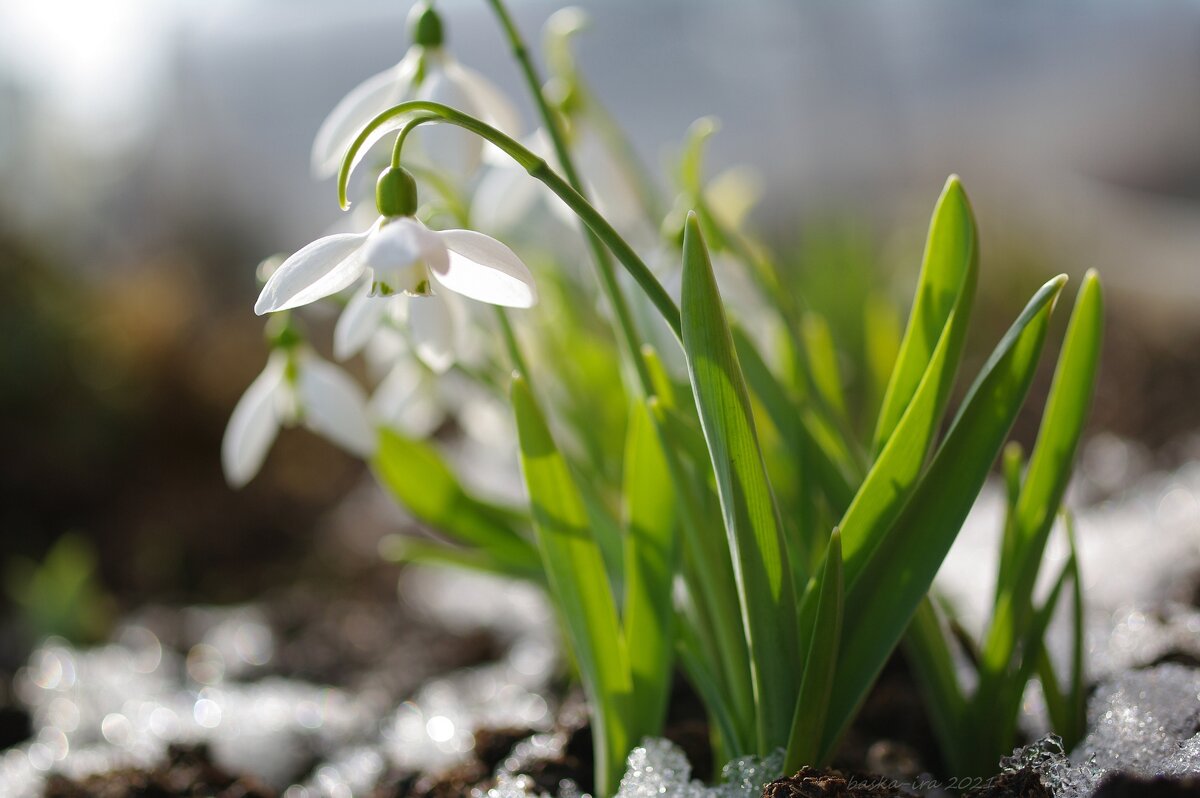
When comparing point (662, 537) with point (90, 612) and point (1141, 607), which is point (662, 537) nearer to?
point (1141, 607)

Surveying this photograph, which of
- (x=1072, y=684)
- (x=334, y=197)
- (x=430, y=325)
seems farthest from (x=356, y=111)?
(x=334, y=197)

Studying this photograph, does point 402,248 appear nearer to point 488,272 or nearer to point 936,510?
point 488,272

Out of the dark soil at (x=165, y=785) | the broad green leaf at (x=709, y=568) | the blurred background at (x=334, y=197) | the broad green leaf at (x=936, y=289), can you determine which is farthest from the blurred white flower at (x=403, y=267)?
the blurred background at (x=334, y=197)

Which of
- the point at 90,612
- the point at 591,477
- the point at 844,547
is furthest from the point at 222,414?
the point at 844,547

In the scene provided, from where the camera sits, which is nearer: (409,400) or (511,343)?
(511,343)

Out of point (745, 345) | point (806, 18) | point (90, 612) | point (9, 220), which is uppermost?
point (806, 18)

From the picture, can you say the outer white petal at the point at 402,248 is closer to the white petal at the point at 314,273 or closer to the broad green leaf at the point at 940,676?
the white petal at the point at 314,273

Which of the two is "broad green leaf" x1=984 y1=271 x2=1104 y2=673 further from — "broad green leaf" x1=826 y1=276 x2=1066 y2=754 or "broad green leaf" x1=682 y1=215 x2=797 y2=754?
"broad green leaf" x1=682 y1=215 x2=797 y2=754
